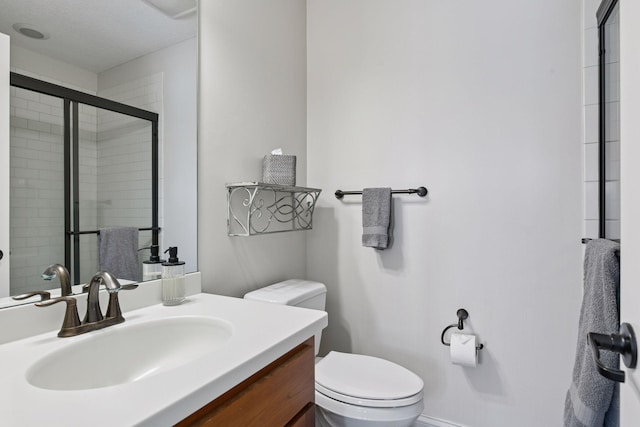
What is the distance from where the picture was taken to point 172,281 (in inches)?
46.6

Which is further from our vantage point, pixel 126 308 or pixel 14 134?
pixel 126 308

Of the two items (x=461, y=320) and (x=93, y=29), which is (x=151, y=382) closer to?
(x=93, y=29)

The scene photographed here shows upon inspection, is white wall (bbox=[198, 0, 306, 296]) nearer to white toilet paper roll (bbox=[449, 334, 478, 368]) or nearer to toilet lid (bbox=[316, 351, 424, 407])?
toilet lid (bbox=[316, 351, 424, 407])

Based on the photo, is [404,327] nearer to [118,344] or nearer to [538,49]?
[118,344]

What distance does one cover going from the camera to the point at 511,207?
1.53m

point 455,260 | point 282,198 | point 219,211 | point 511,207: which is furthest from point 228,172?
point 511,207

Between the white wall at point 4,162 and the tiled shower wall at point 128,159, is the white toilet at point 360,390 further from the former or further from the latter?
the white wall at point 4,162

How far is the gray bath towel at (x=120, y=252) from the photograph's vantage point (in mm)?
1060

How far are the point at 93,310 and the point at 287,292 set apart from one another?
794 millimetres

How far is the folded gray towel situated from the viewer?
5.60ft

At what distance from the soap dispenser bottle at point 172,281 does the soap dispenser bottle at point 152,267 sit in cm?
3

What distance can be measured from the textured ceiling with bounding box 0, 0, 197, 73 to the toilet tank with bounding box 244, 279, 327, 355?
3.31 feet

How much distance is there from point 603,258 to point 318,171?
1.37m

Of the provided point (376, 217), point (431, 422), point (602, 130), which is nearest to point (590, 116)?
point (602, 130)
